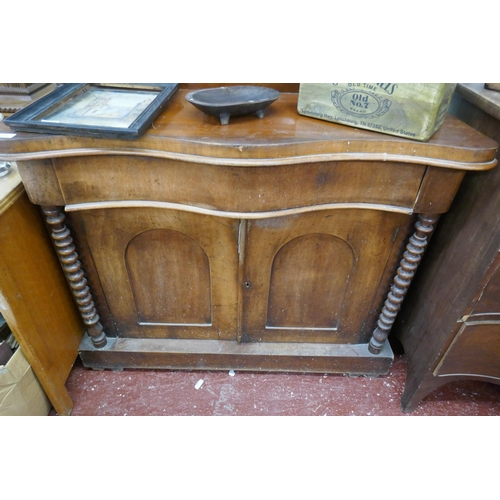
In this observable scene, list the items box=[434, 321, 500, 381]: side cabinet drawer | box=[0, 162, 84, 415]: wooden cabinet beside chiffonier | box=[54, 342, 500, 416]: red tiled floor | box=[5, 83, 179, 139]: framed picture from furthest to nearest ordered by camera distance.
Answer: box=[54, 342, 500, 416]: red tiled floor, box=[434, 321, 500, 381]: side cabinet drawer, box=[0, 162, 84, 415]: wooden cabinet beside chiffonier, box=[5, 83, 179, 139]: framed picture

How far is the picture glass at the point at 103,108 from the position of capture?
86cm

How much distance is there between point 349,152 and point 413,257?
1.36 feet

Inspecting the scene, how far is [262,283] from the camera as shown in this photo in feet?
3.84

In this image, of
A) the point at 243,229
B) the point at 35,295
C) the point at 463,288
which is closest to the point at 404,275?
the point at 463,288

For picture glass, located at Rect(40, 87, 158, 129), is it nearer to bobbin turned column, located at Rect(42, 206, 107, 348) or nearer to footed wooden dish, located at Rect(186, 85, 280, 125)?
footed wooden dish, located at Rect(186, 85, 280, 125)

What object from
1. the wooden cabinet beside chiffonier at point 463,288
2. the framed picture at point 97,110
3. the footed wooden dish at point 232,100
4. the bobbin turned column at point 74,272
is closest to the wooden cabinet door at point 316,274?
the wooden cabinet beside chiffonier at point 463,288

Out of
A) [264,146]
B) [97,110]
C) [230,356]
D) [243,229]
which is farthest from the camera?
[230,356]

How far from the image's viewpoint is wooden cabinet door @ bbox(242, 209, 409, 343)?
1045 millimetres

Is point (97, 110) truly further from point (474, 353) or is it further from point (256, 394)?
point (474, 353)

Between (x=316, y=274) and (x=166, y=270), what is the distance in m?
0.47

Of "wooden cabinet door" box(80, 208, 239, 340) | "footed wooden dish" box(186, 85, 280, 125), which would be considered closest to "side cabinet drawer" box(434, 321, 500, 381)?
"wooden cabinet door" box(80, 208, 239, 340)

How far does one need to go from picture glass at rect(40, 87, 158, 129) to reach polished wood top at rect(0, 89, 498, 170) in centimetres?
5

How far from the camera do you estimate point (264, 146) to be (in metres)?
0.82

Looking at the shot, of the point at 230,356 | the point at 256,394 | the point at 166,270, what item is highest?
the point at 166,270
